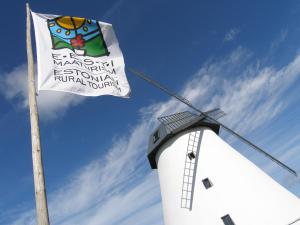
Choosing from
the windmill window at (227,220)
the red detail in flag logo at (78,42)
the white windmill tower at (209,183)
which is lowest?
the windmill window at (227,220)

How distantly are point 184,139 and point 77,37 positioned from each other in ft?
36.4

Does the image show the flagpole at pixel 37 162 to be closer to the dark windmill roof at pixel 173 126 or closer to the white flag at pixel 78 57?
the white flag at pixel 78 57

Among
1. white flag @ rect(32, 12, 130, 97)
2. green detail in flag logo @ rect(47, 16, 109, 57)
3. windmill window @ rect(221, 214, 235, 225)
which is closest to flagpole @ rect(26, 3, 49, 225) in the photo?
white flag @ rect(32, 12, 130, 97)

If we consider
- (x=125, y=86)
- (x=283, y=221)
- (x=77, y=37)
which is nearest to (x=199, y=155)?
(x=283, y=221)

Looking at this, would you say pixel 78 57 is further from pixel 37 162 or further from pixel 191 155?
pixel 191 155

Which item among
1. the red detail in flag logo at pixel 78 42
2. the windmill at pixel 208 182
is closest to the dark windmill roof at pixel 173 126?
the windmill at pixel 208 182

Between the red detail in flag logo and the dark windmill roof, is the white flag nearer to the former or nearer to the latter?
the red detail in flag logo

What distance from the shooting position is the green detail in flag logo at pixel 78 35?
10.1 meters

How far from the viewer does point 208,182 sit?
56.9ft

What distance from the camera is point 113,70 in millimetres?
11273

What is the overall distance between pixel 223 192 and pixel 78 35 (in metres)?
11.5

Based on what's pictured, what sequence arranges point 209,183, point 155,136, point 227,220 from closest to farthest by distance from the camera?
point 227,220 → point 209,183 → point 155,136

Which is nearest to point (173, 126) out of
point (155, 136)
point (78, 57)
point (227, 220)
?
point (155, 136)

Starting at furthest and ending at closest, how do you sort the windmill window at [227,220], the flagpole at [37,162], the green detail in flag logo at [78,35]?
the windmill window at [227,220], the green detail in flag logo at [78,35], the flagpole at [37,162]
